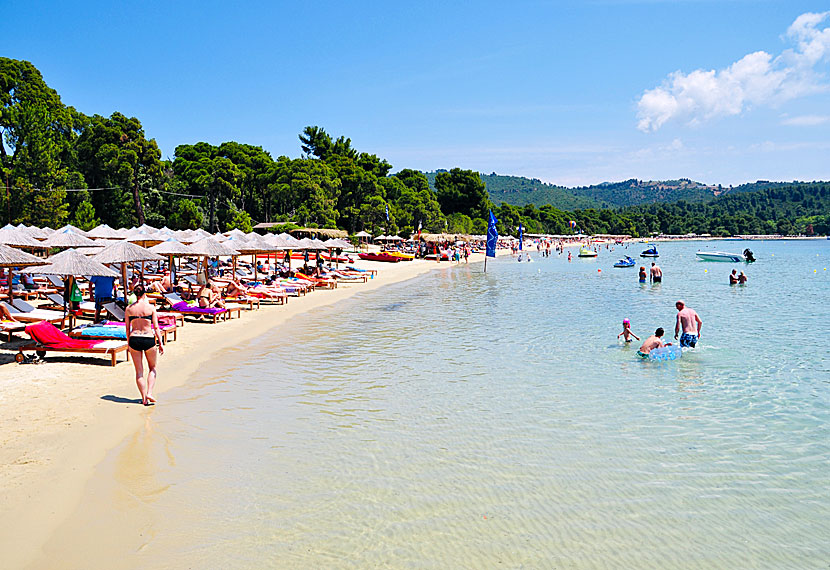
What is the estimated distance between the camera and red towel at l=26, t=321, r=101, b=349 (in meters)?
9.83

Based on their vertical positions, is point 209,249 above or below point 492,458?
above

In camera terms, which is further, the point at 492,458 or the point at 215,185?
the point at 215,185

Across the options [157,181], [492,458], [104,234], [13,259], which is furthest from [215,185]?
[492,458]

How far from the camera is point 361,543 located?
15.3 feet

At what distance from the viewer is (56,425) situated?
6895 millimetres

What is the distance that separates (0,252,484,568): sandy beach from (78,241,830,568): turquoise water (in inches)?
22.8

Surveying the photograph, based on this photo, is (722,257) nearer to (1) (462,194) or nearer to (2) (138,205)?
(2) (138,205)

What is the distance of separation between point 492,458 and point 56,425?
5.28 meters

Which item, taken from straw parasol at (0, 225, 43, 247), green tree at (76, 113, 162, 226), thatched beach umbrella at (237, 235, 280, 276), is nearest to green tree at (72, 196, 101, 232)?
green tree at (76, 113, 162, 226)

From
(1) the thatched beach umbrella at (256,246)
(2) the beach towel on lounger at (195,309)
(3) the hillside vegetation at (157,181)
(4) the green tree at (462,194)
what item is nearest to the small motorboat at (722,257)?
(3) the hillside vegetation at (157,181)

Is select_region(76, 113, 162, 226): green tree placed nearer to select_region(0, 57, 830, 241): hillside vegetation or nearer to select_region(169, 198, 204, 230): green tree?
select_region(0, 57, 830, 241): hillside vegetation

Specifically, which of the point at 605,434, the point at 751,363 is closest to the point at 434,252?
the point at 751,363

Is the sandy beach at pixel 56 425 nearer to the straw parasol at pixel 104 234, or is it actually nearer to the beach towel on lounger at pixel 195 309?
the beach towel on lounger at pixel 195 309

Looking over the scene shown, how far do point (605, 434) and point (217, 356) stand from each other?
7.79 meters
